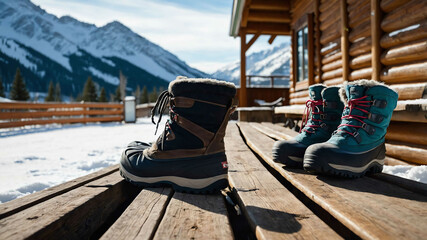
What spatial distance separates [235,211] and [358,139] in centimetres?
71

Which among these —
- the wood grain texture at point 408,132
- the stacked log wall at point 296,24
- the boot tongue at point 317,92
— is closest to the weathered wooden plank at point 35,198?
the boot tongue at point 317,92

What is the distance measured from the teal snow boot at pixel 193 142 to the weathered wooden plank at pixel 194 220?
0.11m

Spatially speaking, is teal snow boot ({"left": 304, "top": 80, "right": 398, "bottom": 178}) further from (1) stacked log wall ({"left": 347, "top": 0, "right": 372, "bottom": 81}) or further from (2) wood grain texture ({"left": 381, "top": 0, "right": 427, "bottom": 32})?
(1) stacked log wall ({"left": 347, "top": 0, "right": 372, "bottom": 81})

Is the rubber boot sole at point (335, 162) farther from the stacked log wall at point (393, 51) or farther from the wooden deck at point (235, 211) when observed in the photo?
the stacked log wall at point (393, 51)

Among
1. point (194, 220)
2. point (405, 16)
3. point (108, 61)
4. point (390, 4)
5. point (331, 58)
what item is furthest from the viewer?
point (108, 61)

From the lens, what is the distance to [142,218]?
0.97m

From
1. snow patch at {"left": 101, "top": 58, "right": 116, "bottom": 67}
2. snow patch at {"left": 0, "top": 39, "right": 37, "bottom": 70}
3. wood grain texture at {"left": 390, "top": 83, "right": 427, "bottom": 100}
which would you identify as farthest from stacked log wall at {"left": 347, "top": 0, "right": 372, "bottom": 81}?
snow patch at {"left": 101, "top": 58, "right": 116, "bottom": 67}

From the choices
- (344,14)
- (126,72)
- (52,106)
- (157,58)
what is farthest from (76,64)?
(344,14)

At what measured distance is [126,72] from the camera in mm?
146250

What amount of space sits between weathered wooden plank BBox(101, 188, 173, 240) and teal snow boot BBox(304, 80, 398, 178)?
0.76m

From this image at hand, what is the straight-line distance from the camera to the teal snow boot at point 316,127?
5.38 ft

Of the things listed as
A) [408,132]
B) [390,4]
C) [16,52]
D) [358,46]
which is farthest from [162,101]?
[16,52]

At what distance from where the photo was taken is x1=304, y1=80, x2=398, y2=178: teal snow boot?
52.9 inches

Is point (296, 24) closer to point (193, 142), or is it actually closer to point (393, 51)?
point (393, 51)
